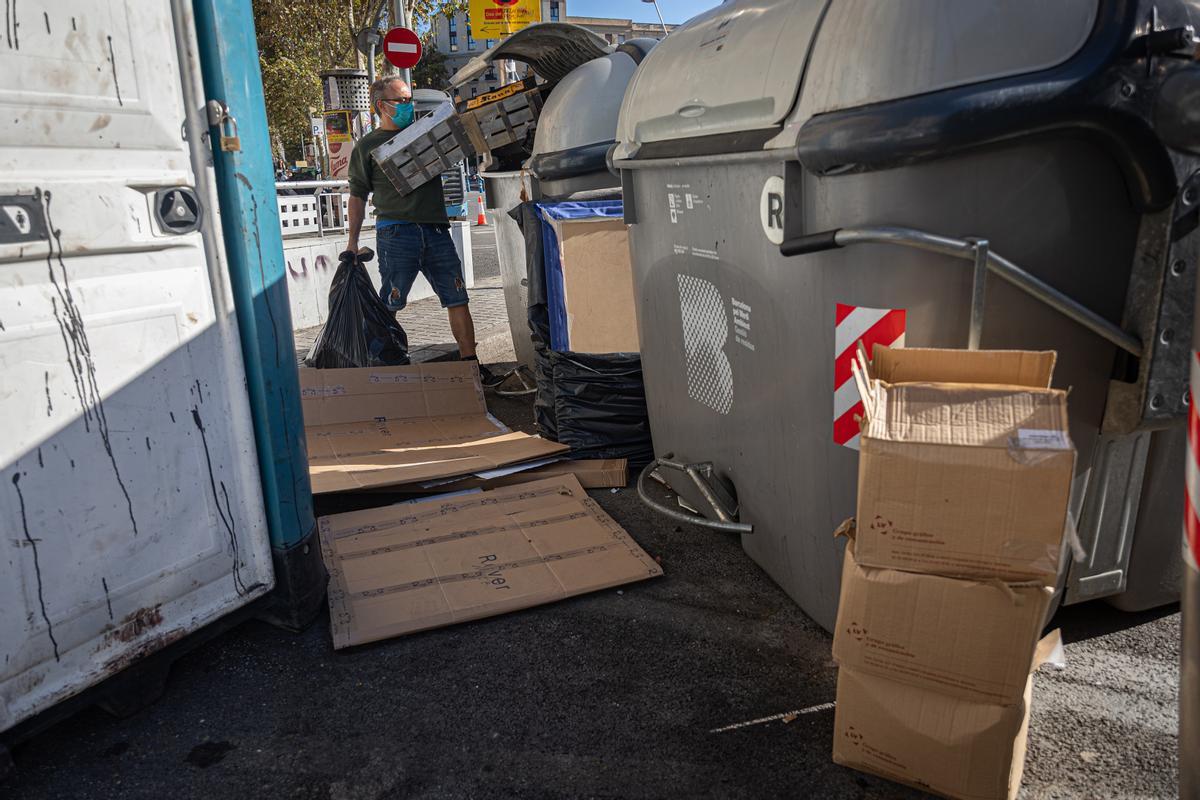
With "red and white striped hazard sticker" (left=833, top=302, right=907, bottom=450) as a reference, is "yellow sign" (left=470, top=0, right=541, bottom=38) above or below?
above

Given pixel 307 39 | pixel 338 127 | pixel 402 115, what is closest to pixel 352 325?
pixel 402 115

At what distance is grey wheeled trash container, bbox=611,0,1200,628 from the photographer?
1763 millimetres

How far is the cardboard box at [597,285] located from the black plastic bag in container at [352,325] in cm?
159

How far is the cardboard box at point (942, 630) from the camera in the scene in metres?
1.70

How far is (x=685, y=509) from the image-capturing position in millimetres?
3453

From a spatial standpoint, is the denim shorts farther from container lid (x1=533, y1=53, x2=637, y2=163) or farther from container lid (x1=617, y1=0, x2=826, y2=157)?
container lid (x1=617, y1=0, x2=826, y2=157)

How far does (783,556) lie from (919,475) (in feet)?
3.56

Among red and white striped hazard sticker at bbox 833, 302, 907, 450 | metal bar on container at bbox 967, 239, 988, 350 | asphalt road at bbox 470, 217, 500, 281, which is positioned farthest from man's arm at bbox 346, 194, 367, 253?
metal bar on container at bbox 967, 239, 988, 350

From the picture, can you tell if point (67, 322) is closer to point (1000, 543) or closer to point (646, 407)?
point (1000, 543)

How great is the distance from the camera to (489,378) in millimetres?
5602

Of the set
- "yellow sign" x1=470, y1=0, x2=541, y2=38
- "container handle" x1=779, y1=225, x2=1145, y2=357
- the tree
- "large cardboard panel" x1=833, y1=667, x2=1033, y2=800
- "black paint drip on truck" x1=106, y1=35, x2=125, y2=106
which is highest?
the tree

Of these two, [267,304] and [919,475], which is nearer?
[919,475]

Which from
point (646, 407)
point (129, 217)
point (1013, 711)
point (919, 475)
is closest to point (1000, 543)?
point (919, 475)

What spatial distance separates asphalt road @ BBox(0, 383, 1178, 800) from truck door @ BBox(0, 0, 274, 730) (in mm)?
235
